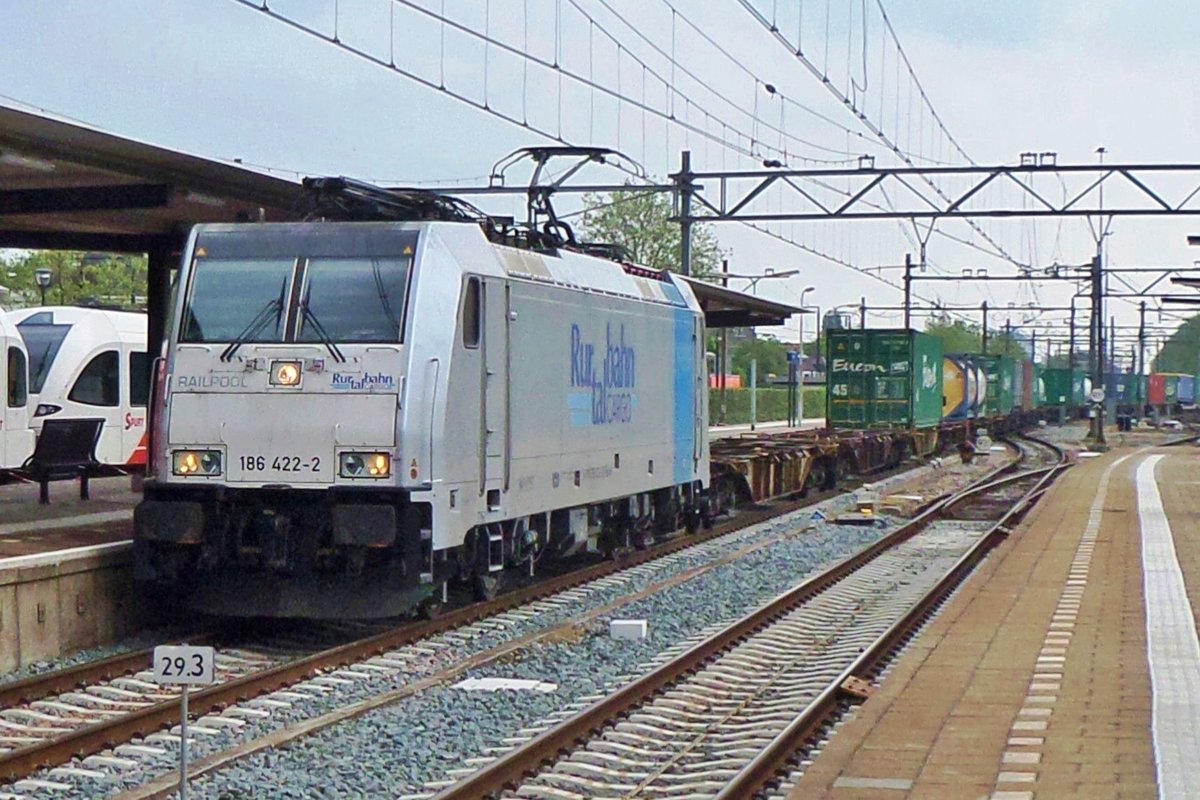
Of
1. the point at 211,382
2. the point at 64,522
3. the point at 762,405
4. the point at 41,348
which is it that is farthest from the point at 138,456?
the point at 762,405

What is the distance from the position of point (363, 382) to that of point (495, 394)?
4.93ft

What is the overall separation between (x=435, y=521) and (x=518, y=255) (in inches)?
114

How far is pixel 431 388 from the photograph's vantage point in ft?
40.8

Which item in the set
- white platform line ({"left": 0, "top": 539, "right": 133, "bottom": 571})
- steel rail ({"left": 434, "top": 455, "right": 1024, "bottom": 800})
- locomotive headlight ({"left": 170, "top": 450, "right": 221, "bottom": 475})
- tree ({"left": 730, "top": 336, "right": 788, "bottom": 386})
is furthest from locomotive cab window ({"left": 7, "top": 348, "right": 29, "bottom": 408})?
tree ({"left": 730, "top": 336, "right": 788, "bottom": 386})

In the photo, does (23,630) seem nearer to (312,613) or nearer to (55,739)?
(312,613)

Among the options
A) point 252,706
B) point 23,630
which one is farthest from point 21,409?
point 252,706

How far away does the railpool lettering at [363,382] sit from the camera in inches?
484

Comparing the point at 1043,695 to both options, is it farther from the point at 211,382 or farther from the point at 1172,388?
the point at 1172,388

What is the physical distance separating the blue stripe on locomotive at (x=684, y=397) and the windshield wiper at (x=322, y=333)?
7.43 m

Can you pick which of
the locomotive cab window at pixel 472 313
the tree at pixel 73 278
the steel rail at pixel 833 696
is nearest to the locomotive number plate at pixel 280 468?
Answer: the locomotive cab window at pixel 472 313

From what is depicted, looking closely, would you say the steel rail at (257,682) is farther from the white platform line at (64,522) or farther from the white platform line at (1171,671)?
the white platform line at (1171,671)

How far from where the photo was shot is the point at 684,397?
2003cm

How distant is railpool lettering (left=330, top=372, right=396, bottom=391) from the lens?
40.3 ft

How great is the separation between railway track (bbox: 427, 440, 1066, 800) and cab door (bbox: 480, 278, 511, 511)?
203cm
